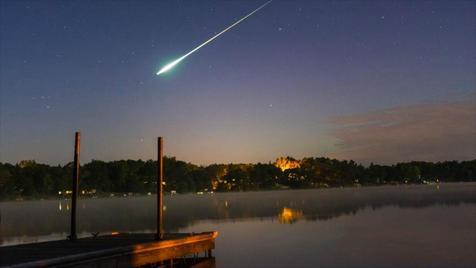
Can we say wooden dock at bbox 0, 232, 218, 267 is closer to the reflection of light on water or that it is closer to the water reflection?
the water reflection

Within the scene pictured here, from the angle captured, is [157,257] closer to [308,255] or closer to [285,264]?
[285,264]

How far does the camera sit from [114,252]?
21.4 m

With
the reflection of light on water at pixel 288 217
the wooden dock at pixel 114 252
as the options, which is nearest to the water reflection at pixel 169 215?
the reflection of light on water at pixel 288 217

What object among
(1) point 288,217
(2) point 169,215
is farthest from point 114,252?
(2) point 169,215

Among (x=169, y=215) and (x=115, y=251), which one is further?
(x=169, y=215)

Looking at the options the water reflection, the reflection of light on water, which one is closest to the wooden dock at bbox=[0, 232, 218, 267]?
the water reflection

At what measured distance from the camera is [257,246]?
135 ft

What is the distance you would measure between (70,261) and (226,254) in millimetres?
19103

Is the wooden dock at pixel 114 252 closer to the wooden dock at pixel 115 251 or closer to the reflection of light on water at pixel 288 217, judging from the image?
the wooden dock at pixel 115 251

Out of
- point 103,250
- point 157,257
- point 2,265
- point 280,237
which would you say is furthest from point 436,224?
point 2,265

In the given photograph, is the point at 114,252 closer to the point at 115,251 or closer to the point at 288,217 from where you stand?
the point at 115,251

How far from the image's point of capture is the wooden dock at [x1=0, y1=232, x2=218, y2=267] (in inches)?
741

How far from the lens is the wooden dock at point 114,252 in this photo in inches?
741

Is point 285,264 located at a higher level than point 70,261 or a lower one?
lower
